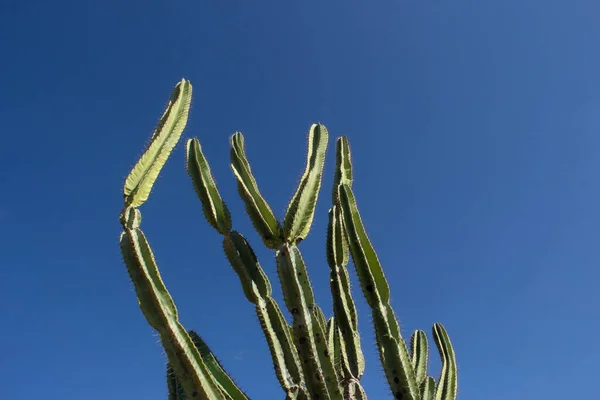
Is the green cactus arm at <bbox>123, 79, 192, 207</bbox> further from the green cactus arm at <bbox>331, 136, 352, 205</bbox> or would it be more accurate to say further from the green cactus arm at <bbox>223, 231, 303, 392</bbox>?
the green cactus arm at <bbox>331, 136, 352, 205</bbox>

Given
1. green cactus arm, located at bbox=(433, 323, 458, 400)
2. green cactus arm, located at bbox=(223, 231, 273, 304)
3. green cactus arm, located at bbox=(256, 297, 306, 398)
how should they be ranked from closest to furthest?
green cactus arm, located at bbox=(256, 297, 306, 398), green cactus arm, located at bbox=(223, 231, 273, 304), green cactus arm, located at bbox=(433, 323, 458, 400)

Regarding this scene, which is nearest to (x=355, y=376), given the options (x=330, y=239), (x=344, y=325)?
(x=344, y=325)

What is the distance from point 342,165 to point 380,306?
1739 millimetres

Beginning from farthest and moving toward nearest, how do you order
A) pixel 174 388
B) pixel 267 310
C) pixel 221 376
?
pixel 267 310, pixel 174 388, pixel 221 376

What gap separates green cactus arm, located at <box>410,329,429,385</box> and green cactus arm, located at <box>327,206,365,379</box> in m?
0.57

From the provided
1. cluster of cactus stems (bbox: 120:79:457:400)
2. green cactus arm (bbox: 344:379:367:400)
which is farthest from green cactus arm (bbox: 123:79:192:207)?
green cactus arm (bbox: 344:379:367:400)

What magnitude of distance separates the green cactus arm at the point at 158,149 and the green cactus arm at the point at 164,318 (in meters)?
0.32

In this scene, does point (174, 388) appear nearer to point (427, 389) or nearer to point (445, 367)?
point (427, 389)

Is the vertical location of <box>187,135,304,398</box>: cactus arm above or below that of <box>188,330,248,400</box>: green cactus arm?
above

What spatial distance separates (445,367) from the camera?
16.6ft

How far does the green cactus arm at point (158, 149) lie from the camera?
3727 mm

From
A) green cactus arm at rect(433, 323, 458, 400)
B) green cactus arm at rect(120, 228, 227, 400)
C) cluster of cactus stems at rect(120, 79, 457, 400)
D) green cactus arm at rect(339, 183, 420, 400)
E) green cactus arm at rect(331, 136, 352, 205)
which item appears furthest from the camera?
green cactus arm at rect(331, 136, 352, 205)

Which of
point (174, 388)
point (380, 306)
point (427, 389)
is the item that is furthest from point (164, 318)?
point (427, 389)

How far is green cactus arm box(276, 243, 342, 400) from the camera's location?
3783 mm
